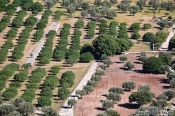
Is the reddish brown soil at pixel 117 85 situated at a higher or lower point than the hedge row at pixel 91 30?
lower

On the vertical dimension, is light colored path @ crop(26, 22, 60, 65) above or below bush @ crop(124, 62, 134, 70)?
above

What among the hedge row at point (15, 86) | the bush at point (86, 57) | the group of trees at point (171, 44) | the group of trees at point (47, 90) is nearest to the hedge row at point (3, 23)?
the bush at point (86, 57)

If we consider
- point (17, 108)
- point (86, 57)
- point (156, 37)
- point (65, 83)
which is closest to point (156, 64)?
point (86, 57)

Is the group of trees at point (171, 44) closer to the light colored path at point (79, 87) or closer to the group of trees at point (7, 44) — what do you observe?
the light colored path at point (79, 87)

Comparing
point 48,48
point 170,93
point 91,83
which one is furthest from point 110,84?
point 48,48

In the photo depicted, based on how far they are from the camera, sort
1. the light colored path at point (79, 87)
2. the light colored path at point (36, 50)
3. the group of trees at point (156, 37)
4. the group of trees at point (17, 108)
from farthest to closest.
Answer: the group of trees at point (156, 37)
the light colored path at point (36, 50)
the light colored path at point (79, 87)
the group of trees at point (17, 108)

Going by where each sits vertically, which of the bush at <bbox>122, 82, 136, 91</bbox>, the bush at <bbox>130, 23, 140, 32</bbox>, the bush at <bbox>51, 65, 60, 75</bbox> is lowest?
the bush at <bbox>122, 82, 136, 91</bbox>

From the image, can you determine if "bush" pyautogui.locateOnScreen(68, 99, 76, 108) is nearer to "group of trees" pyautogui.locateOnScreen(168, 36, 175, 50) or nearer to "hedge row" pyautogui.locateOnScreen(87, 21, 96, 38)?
"group of trees" pyautogui.locateOnScreen(168, 36, 175, 50)

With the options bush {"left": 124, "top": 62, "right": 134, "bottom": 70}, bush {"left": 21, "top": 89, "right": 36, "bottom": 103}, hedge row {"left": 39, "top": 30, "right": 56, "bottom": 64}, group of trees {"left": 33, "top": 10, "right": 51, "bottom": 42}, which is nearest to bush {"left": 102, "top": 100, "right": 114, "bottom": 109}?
bush {"left": 21, "top": 89, "right": 36, "bottom": 103}

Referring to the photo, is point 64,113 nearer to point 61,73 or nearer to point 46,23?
point 61,73
